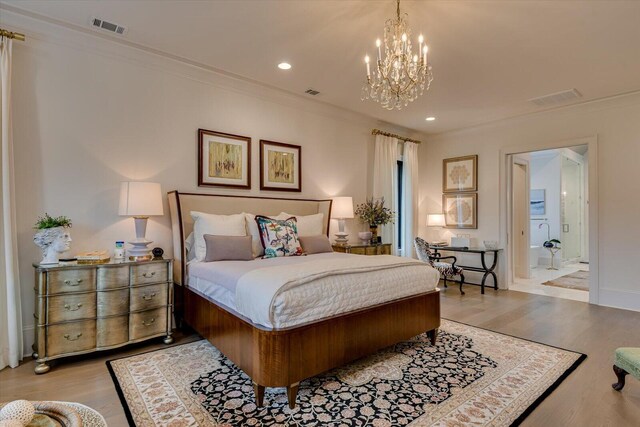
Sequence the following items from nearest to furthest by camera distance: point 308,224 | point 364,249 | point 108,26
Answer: point 108,26, point 308,224, point 364,249

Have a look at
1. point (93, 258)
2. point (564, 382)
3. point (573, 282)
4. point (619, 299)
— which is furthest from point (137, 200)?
point (573, 282)

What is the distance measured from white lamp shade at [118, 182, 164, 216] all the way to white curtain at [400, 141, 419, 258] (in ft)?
14.7

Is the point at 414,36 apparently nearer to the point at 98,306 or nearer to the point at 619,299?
the point at 98,306

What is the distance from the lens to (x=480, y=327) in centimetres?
367

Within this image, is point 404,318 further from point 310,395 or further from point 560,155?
point 560,155

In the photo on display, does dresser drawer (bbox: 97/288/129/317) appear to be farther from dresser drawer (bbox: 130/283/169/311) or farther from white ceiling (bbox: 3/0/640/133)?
white ceiling (bbox: 3/0/640/133)

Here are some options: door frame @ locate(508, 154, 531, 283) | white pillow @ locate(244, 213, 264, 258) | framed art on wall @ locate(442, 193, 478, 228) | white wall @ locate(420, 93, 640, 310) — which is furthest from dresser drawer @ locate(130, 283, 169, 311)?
white wall @ locate(420, 93, 640, 310)

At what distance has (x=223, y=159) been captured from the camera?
3.98 m

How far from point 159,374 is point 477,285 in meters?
5.37

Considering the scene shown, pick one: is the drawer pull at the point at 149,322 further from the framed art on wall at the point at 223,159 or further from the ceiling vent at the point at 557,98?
the ceiling vent at the point at 557,98

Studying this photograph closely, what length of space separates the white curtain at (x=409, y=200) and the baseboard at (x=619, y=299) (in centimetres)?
280

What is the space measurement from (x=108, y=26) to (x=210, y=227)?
6.64 feet

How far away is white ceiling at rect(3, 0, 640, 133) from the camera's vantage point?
265cm

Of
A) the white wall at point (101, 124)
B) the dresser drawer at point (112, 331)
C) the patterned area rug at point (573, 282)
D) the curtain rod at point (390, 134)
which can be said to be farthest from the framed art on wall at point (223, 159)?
the patterned area rug at point (573, 282)
